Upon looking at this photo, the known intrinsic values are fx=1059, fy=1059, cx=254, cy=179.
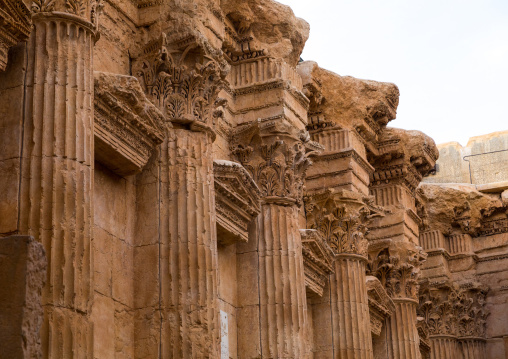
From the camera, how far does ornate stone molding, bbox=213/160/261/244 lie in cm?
1366

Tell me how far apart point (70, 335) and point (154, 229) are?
2.99 m

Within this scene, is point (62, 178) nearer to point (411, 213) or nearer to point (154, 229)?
point (154, 229)

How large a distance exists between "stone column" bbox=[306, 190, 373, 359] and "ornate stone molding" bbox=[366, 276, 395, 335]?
131 centimetres

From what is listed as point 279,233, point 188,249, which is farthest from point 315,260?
point 188,249

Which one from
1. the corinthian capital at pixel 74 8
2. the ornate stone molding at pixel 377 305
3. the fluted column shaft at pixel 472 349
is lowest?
the ornate stone molding at pixel 377 305

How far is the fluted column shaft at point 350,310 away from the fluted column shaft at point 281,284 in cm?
293

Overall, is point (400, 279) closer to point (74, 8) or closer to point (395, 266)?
point (395, 266)

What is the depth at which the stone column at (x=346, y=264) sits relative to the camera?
17.9 meters

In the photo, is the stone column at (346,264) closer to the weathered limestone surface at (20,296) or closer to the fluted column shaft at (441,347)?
the fluted column shaft at (441,347)

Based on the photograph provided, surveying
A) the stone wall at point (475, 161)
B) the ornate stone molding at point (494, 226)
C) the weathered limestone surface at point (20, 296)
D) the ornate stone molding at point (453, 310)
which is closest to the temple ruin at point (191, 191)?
the weathered limestone surface at point (20, 296)

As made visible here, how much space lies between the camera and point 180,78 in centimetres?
1240

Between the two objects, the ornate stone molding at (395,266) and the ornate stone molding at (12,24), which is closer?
the ornate stone molding at (12,24)

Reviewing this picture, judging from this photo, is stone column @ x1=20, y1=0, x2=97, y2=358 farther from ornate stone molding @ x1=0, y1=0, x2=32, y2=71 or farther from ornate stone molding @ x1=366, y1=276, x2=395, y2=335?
ornate stone molding @ x1=366, y1=276, x2=395, y2=335

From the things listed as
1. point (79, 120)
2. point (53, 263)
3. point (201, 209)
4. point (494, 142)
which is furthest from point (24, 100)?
point (494, 142)
